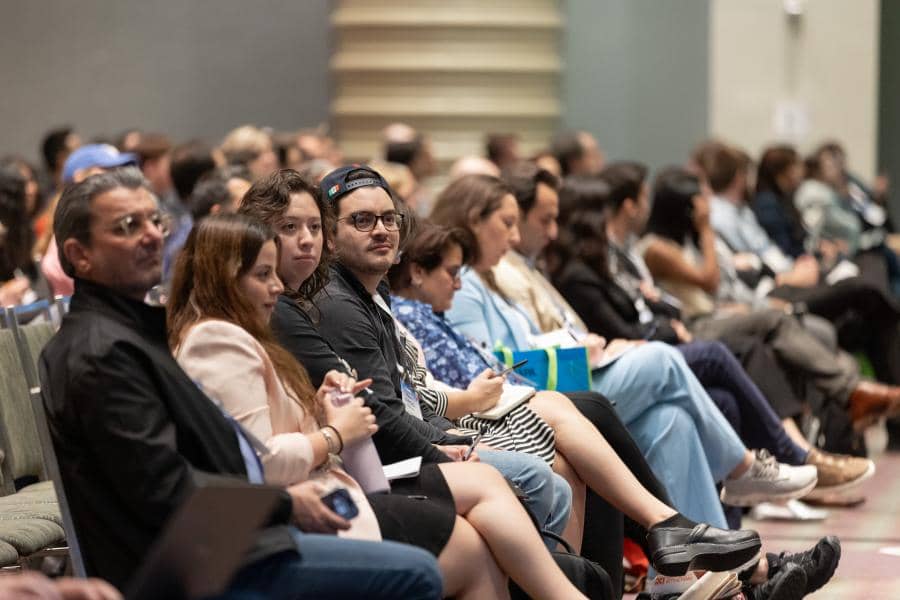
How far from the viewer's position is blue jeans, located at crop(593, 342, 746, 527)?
468 centimetres

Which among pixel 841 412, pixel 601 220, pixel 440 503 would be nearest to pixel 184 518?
pixel 440 503

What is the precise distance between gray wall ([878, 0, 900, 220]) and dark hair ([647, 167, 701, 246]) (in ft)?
22.4

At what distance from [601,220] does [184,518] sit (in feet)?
12.4

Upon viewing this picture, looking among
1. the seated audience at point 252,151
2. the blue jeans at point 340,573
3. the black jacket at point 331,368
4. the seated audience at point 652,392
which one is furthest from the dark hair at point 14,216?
the blue jeans at point 340,573

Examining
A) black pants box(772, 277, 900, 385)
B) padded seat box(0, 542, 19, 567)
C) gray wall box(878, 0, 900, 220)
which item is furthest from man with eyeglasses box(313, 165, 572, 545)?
gray wall box(878, 0, 900, 220)

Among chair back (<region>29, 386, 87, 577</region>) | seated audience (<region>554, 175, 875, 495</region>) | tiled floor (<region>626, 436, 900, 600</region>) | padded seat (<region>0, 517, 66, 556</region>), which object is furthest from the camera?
seated audience (<region>554, 175, 875, 495</region>)

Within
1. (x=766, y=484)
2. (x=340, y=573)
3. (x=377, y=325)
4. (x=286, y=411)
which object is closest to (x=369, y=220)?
(x=377, y=325)

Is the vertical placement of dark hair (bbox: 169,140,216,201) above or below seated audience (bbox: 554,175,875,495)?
above

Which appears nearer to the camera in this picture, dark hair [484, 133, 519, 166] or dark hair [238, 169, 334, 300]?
dark hair [238, 169, 334, 300]

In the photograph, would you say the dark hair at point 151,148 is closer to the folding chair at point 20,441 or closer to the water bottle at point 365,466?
the folding chair at point 20,441

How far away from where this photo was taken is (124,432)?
2568mm

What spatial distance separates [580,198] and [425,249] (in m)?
1.59

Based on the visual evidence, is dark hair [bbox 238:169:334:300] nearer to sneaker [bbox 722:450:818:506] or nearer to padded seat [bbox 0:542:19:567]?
padded seat [bbox 0:542:19:567]

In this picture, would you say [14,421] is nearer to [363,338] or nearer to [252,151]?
[363,338]
